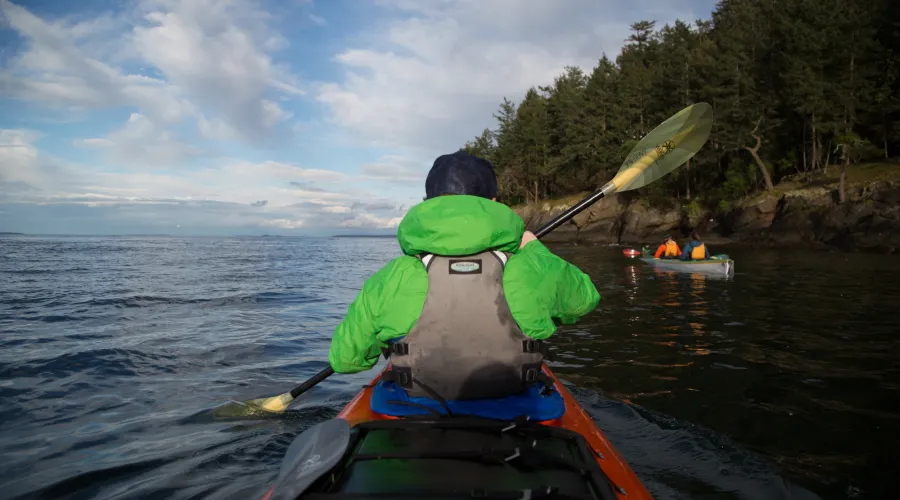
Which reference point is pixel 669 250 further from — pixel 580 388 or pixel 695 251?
pixel 580 388

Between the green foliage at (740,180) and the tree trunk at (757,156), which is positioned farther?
the green foliage at (740,180)

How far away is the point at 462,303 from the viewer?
248 centimetres

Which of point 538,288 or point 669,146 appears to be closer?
point 538,288

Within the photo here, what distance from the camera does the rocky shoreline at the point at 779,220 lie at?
989 inches

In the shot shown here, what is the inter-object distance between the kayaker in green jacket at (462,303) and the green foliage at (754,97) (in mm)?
35469

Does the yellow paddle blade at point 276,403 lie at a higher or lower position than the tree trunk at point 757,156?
lower

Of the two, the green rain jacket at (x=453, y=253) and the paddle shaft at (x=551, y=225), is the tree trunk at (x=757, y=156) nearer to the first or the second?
the paddle shaft at (x=551, y=225)

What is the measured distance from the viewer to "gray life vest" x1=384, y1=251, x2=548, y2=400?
8.14ft

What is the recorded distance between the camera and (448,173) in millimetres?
2789

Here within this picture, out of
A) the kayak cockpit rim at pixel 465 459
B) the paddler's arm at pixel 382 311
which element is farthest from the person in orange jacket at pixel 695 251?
the paddler's arm at pixel 382 311

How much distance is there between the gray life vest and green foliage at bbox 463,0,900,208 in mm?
35543

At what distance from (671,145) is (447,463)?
540 centimetres

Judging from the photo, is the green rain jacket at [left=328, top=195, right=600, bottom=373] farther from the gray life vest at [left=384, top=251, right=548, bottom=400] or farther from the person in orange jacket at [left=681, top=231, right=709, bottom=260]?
the person in orange jacket at [left=681, top=231, right=709, bottom=260]

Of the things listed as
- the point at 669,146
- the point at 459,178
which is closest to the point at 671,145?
the point at 669,146
